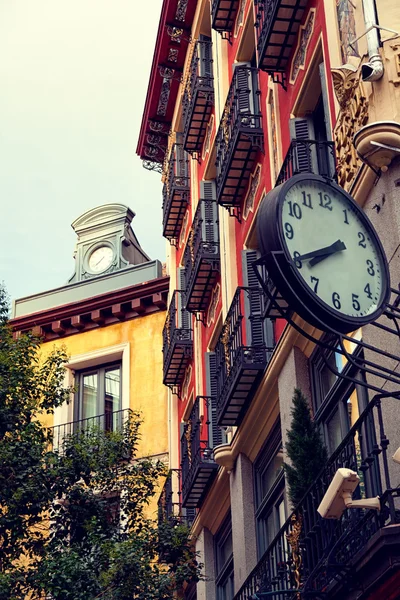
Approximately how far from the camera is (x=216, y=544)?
23469mm

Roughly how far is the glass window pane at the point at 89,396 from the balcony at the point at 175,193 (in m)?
4.63

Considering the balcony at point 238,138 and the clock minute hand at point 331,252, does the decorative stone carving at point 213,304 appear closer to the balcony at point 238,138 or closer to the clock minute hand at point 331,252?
the balcony at point 238,138

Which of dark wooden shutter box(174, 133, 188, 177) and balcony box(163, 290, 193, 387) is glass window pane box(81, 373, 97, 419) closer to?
balcony box(163, 290, 193, 387)

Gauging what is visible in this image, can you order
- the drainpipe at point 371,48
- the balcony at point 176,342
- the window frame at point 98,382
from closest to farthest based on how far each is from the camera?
the drainpipe at point 371,48 → the balcony at point 176,342 → the window frame at point 98,382

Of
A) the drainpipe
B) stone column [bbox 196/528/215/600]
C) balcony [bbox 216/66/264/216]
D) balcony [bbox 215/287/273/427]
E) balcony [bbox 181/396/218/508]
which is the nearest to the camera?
the drainpipe

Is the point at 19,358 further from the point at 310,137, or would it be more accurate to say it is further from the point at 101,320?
the point at 101,320

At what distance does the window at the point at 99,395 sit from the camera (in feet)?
104

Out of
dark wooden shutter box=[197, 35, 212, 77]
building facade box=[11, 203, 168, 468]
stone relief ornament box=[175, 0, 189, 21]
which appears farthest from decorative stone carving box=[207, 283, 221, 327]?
stone relief ornament box=[175, 0, 189, 21]

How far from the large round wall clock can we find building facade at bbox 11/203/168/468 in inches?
768

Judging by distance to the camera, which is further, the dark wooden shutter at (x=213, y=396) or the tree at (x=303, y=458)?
the dark wooden shutter at (x=213, y=396)

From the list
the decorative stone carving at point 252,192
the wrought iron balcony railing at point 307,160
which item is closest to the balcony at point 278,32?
the wrought iron balcony railing at point 307,160

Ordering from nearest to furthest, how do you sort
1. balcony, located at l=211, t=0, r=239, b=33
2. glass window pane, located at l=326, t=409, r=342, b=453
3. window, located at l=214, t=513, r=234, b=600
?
glass window pane, located at l=326, t=409, r=342, b=453 → window, located at l=214, t=513, r=234, b=600 → balcony, located at l=211, t=0, r=239, b=33

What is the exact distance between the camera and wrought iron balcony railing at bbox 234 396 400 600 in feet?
35.2

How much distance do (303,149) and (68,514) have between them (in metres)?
7.81
